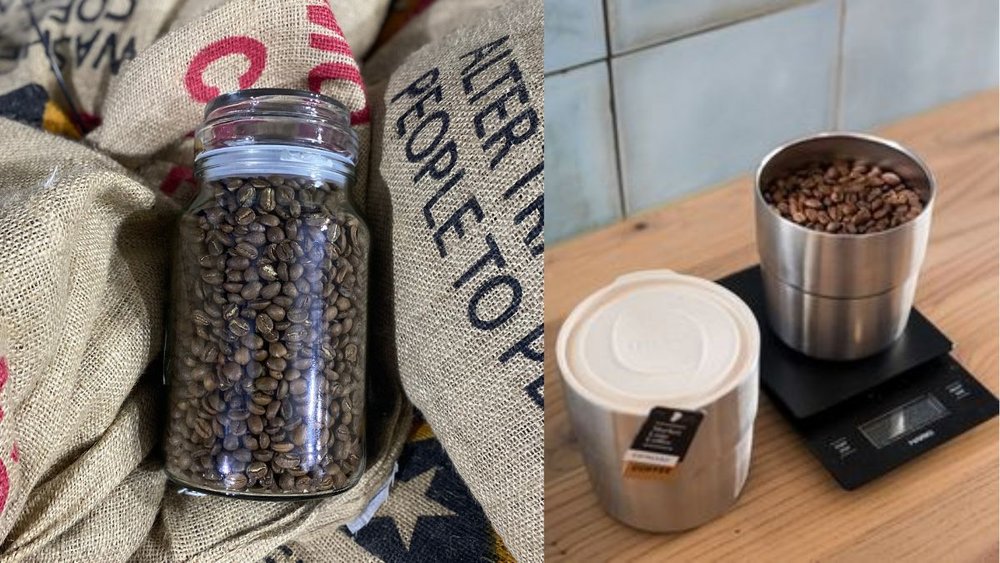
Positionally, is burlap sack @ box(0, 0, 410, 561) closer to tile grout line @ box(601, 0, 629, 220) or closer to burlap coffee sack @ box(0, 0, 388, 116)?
burlap coffee sack @ box(0, 0, 388, 116)

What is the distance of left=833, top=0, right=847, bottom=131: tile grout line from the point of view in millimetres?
694

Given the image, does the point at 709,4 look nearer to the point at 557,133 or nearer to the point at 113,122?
the point at 557,133

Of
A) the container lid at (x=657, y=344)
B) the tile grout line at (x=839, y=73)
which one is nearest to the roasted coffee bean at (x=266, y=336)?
the container lid at (x=657, y=344)

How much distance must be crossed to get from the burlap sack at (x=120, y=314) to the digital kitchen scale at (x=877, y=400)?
22cm

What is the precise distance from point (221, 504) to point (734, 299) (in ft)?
0.88

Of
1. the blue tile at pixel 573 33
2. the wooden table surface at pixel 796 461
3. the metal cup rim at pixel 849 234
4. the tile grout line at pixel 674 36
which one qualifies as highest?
the blue tile at pixel 573 33

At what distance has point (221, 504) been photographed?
0.51 m

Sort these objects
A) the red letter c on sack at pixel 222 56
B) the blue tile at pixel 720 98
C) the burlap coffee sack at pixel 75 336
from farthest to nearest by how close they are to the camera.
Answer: the blue tile at pixel 720 98, the red letter c on sack at pixel 222 56, the burlap coffee sack at pixel 75 336

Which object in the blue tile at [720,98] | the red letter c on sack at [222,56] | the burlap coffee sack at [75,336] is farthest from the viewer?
the blue tile at [720,98]

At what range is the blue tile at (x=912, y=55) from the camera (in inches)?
28.2

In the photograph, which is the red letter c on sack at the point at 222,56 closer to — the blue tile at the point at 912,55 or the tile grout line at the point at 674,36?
the tile grout line at the point at 674,36

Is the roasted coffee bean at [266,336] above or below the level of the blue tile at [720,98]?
above

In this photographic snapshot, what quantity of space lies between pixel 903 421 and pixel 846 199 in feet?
0.41

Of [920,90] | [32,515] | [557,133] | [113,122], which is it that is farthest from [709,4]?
[32,515]
